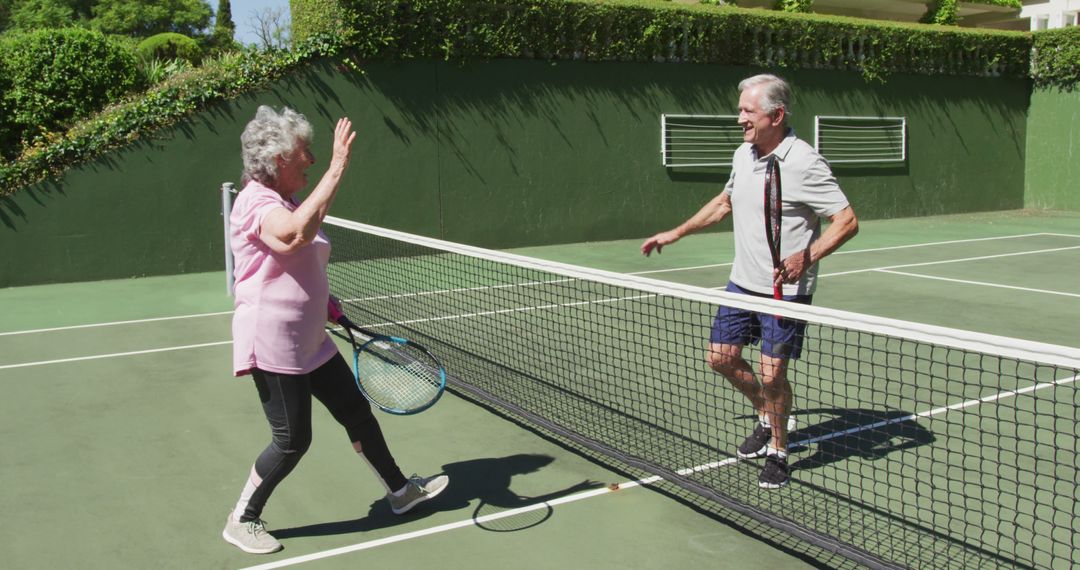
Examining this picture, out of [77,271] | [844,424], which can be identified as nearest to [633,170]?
[77,271]

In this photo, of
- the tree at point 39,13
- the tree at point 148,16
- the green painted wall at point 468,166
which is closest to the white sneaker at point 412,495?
the green painted wall at point 468,166

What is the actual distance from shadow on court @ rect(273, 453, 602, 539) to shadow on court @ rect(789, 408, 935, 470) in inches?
49.1

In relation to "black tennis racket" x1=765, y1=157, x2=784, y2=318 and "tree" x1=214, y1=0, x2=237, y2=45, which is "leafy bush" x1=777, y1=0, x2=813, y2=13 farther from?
"tree" x1=214, y1=0, x2=237, y2=45

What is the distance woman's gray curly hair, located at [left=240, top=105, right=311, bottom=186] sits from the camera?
3.53 meters

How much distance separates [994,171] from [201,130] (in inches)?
612

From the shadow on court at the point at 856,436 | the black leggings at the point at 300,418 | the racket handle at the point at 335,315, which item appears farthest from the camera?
the shadow on court at the point at 856,436

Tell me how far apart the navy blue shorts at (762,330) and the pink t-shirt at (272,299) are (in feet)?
6.44

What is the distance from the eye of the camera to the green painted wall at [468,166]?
11.6 metres

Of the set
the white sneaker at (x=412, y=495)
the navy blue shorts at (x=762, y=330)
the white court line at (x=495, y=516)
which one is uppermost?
Answer: the navy blue shorts at (x=762, y=330)

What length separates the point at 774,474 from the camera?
14.5ft

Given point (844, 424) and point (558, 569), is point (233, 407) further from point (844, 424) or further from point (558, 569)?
point (844, 424)

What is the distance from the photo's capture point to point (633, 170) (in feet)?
49.8

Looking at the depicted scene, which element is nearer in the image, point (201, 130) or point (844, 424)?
point (844, 424)

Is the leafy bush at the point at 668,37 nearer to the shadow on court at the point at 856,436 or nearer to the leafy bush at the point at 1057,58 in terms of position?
the leafy bush at the point at 1057,58
